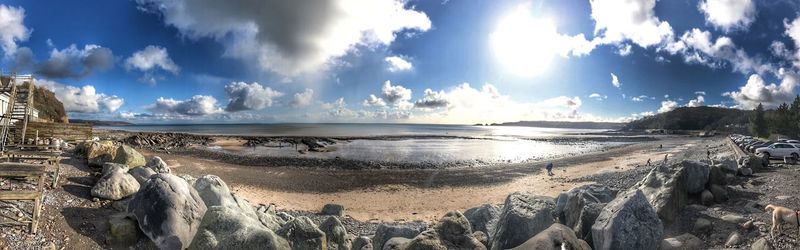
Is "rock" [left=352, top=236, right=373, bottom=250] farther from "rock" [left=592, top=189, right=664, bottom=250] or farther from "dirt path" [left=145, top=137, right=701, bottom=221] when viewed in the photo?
"dirt path" [left=145, top=137, right=701, bottom=221]

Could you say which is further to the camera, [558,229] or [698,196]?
[698,196]

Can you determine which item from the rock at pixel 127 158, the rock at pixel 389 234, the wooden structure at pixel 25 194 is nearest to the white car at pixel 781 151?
the rock at pixel 389 234

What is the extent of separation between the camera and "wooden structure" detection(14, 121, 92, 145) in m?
27.6

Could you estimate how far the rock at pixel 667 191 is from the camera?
1213 centimetres

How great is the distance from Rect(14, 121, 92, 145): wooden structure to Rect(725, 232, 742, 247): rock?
38.1 meters

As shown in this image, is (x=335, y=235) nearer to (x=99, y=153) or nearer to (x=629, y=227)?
(x=629, y=227)

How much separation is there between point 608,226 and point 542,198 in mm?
2141

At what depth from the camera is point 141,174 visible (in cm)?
1577

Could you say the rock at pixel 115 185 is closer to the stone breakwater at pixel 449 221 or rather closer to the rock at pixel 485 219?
the stone breakwater at pixel 449 221

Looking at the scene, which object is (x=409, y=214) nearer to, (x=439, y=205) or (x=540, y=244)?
(x=439, y=205)

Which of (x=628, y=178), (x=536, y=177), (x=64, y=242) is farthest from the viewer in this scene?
(x=536, y=177)

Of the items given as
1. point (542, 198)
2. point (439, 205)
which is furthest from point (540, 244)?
point (439, 205)

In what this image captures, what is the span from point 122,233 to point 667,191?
17293mm

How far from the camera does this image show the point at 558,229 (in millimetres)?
8406
